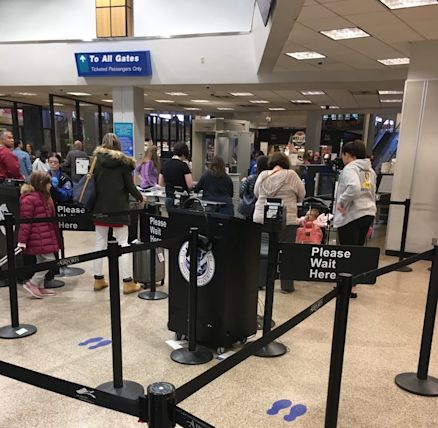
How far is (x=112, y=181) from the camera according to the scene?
13.6ft

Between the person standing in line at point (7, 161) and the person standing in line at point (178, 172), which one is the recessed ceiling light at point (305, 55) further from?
the person standing in line at point (7, 161)

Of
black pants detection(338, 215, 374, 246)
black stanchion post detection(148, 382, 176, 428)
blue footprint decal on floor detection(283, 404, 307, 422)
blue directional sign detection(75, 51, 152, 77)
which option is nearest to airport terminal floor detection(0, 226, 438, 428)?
blue footprint decal on floor detection(283, 404, 307, 422)

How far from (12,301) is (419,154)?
18.1 feet

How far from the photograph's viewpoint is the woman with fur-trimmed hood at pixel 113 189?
161 inches

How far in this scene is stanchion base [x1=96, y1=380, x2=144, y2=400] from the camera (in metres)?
A: 2.51

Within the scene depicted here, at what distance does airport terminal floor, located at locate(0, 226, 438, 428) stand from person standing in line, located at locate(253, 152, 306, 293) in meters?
0.83

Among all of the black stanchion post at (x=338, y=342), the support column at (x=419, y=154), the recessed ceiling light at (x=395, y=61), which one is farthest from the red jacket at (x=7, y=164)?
the recessed ceiling light at (x=395, y=61)

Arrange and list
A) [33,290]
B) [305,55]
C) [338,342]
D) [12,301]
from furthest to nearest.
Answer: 1. [305,55]
2. [33,290]
3. [12,301]
4. [338,342]

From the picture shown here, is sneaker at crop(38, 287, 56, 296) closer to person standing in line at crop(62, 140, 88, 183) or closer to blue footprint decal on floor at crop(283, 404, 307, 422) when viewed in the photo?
blue footprint decal on floor at crop(283, 404, 307, 422)

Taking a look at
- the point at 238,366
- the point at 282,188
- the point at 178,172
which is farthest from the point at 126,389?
the point at 178,172

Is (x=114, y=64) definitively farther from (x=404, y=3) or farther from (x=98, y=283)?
(x=404, y=3)

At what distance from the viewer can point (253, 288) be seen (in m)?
3.12

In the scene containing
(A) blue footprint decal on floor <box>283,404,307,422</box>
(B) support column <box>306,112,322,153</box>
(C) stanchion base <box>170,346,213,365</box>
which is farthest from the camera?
(B) support column <box>306,112,322,153</box>

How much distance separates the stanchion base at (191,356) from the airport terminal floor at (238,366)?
0.22 ft
